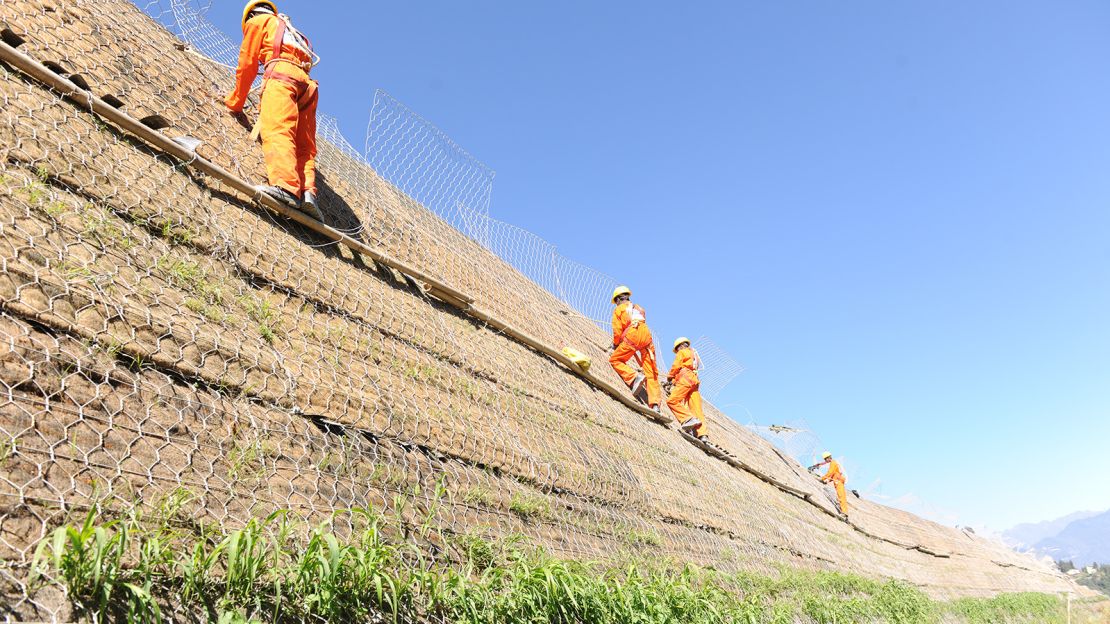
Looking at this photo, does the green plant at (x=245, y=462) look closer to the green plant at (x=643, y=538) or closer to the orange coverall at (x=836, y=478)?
the green plant at (x=643, y=538)

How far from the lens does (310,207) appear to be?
4.09 m

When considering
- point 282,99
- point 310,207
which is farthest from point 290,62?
point 310,207

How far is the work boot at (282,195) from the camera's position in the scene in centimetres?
377

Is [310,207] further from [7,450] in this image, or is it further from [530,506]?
[7,450]

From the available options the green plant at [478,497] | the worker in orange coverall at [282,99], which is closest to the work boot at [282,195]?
the worker in orange coverall at [282,99]

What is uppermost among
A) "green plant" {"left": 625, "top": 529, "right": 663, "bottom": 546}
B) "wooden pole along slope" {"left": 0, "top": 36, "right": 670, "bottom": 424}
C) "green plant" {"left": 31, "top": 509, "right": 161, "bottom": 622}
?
"wooden pole along slope" {"left": 0, "top": 36, "right": 670, "bottom": 424}

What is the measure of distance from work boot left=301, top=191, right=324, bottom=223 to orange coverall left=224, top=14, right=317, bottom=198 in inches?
2.1

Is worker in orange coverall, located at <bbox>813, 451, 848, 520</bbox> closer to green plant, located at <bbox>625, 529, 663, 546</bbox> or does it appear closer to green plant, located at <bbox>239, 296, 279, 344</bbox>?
green plant, located at <bbox>625, 529, 663, 546</bbox>

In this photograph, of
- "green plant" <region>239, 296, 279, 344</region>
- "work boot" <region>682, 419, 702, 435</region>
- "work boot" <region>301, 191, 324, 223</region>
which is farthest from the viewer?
"work boot" <region>682, 419, 702, 435</region>

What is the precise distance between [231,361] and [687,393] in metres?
6.84

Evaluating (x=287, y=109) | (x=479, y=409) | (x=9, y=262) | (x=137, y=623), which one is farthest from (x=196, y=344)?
(x=287, y=109)

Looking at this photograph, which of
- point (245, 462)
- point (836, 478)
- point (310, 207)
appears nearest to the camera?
point (245, 462)

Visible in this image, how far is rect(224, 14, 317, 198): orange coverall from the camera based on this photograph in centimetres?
396

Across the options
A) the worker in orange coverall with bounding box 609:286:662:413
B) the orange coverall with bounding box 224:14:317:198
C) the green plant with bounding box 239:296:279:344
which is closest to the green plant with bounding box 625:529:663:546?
the green plant with bounding box 239:296:279:344
